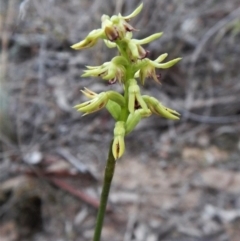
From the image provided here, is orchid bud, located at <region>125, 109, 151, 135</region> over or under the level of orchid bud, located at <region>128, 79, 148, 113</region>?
under

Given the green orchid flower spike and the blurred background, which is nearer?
the green orchid flower spike

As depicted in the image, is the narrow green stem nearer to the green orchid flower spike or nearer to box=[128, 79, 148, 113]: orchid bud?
the green orchid flower spike

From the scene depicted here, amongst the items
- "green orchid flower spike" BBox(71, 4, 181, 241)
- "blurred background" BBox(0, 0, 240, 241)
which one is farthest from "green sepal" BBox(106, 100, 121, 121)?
"blurred background" BBox(0, 0, 240, 241)

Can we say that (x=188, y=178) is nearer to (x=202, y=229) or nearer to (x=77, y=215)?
(x=202, y=229)

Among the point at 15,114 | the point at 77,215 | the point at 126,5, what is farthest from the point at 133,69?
the point at 126,5

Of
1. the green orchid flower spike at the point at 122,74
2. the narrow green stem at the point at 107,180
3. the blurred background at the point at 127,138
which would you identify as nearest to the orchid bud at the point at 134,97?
the green orchid flower spike at the point at 122,74
